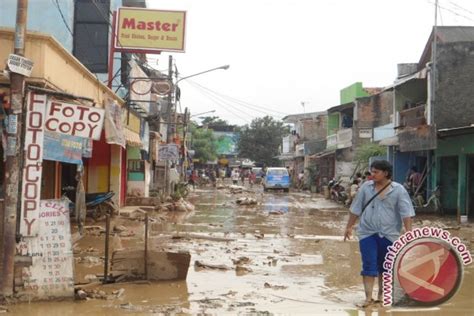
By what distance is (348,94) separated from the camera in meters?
49.7

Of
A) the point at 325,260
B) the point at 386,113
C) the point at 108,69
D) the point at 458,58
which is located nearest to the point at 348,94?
the point at 386,113

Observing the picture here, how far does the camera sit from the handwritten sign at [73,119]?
702 cm

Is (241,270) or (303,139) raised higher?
(303,139)

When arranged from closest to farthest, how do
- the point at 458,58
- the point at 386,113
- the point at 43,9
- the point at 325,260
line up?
1. the point at 325,260
2. the point at 43,9
3. the point at 458,58
4. the point at 386,113

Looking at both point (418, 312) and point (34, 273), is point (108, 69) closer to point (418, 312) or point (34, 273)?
point (34, 273)

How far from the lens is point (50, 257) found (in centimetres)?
693

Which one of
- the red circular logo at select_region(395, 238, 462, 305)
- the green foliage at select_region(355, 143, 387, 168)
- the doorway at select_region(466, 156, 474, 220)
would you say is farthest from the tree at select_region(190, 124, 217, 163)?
the red circular logo at select_region(395, 238, 462, 305)

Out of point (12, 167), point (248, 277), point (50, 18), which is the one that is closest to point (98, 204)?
point (50, 18)

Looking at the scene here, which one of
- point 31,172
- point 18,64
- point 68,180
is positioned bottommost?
point 68,180

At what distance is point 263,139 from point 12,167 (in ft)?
245

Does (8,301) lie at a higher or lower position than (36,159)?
lower

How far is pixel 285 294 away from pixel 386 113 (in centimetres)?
3621

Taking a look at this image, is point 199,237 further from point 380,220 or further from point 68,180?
point 380,220

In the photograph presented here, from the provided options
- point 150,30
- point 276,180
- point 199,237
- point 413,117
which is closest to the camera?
point 199,237
